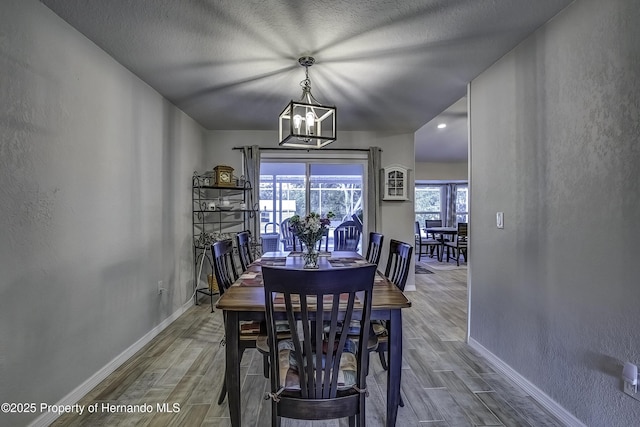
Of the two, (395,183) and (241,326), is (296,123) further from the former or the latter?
(395,183)

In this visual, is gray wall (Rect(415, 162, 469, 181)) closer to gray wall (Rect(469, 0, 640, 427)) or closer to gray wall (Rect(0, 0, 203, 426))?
gray wall (Rect(469, 0, 640, 427))

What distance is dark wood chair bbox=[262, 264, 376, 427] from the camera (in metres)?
1.24

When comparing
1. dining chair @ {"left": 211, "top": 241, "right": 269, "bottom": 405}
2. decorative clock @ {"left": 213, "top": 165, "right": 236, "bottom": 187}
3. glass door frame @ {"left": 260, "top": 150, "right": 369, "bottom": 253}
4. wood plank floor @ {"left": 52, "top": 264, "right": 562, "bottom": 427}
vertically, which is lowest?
wood plank floor @ {"left": 52, "top": 264, "right": 562, "bottom": 427}

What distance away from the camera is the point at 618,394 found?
1.51 metres

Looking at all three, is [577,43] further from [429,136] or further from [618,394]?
[429,136]

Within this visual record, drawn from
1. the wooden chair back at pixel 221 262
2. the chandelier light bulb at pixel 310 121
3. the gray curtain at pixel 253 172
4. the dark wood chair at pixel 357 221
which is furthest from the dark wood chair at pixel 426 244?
the wooden chair back at pixel 221 262

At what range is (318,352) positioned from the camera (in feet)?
4.29

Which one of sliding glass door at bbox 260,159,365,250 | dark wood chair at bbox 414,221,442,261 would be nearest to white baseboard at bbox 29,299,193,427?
sliding glass door at bbox 260,159,365,250

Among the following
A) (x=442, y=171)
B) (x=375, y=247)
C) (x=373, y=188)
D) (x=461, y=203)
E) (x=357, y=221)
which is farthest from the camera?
(x=461, y=203)

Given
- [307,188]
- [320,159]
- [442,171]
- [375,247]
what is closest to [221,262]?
[375,247]

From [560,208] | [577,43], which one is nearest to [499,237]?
[560,208]

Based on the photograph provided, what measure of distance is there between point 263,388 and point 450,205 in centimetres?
857

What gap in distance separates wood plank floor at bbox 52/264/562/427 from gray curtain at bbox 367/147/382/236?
1796 mm

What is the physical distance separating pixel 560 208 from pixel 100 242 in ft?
10.1
